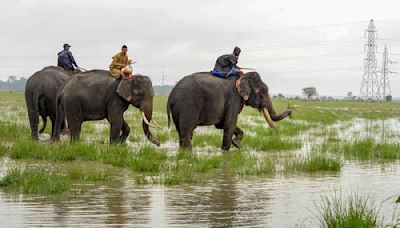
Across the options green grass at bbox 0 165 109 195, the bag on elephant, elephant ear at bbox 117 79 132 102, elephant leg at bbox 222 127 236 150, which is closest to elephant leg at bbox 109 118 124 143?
elephant ear at bbox 117 79 132 102

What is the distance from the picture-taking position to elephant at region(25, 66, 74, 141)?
17.2 metres

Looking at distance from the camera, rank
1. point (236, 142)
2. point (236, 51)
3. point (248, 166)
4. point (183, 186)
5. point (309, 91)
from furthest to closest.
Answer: point (309, 91), point (236, 51), point (236, 142), point (248, 166), point (183, 186)

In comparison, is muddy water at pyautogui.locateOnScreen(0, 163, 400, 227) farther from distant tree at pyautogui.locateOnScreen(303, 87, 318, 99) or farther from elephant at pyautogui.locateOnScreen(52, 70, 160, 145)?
distant tree at pyautogui.locateOnScreen(303, 87, 318, 99)

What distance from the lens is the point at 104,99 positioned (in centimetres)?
1553

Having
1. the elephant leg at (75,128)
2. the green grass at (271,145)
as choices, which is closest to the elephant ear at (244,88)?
the green grass at (271,145)

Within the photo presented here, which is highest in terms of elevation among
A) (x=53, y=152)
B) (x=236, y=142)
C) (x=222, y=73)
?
(x=222, y=73)

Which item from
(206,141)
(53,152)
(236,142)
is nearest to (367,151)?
(236,142)

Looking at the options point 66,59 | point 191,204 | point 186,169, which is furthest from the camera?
point 66,59

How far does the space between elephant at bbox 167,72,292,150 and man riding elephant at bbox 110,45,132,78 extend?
4.56ft

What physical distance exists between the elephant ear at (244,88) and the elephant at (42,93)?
4.56 metres

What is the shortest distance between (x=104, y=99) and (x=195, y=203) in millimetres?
7318

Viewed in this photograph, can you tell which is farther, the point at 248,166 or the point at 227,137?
the point at 227,137

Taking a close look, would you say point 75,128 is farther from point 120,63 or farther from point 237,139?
point 237,139

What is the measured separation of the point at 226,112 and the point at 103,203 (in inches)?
325
